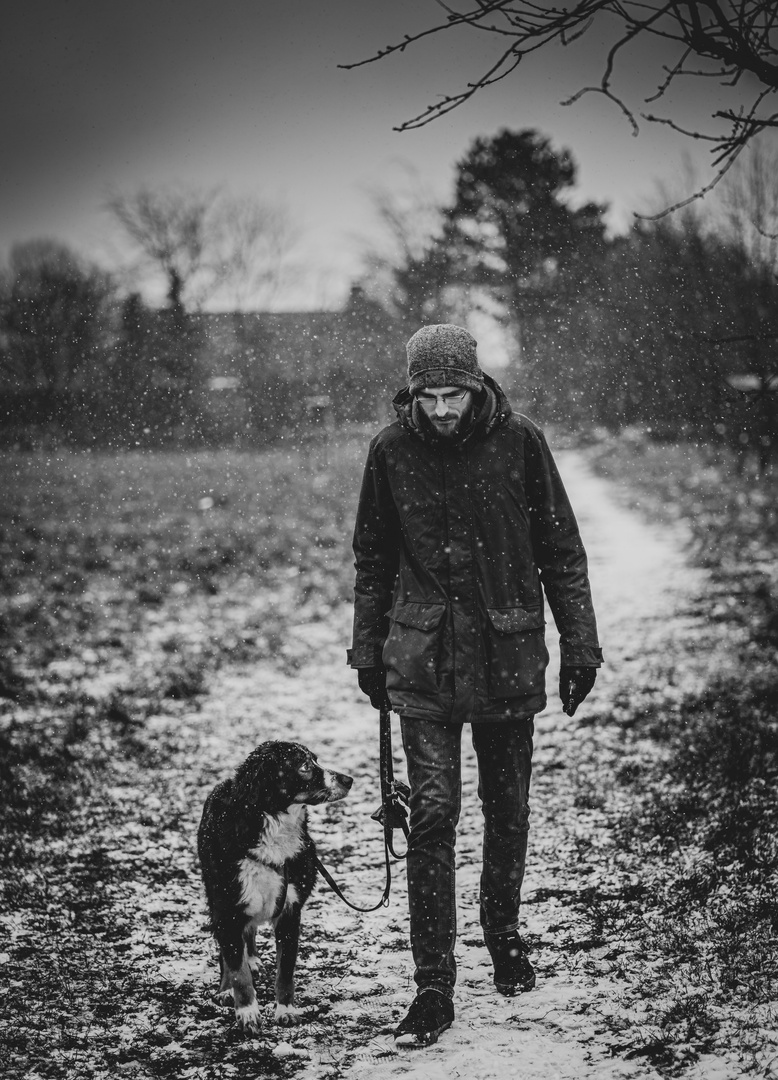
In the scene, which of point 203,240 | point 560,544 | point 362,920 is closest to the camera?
point 560,544

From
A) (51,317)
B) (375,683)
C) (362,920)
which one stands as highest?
(51,317)

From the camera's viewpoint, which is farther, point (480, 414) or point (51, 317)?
point (51, 317)

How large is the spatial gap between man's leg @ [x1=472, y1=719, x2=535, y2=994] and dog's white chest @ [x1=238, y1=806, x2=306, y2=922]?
0.79 meters

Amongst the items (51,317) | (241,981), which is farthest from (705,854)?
(51,317)

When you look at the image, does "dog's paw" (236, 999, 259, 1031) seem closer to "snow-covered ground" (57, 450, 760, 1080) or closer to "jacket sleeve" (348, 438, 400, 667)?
"snow-covered ground" (57, 450, 760, 1080)

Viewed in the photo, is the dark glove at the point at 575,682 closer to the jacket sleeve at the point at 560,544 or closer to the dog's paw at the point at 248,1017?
the jacket sleeve at the point at 560,544

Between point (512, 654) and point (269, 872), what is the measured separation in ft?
4.26

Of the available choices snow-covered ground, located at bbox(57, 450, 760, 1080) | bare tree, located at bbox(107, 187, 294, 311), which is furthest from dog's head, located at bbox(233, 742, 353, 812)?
bare tree, located at bbox(107, 187, 294, 311)

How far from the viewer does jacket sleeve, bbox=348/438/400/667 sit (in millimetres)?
3512

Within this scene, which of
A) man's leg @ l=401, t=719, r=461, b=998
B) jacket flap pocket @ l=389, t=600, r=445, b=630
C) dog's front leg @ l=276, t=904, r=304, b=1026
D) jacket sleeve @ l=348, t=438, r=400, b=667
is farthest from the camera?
jacket sleeve @ l=348, t=438, r=400, b=667

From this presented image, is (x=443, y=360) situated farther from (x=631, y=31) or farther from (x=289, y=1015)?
(x=289, y=1015)

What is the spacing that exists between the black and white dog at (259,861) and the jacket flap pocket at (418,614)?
0.78 meters

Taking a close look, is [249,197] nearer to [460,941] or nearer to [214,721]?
[214,721]

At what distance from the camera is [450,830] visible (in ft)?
10.6
